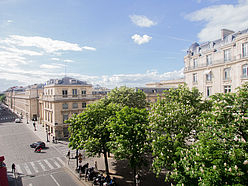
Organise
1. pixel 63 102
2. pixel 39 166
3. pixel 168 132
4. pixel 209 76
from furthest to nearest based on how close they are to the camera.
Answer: pixel 63 102 < pixel 209 76 < pixel 39 166 < pixel 168 132

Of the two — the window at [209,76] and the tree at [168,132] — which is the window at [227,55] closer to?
the window at [209,76]

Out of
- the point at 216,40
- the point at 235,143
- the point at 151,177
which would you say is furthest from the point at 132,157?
the point at 216,40

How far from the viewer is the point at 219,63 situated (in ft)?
115

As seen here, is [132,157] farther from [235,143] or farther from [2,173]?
[2,173]

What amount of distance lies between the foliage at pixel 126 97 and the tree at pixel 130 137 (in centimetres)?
1140

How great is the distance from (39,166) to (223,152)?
26.6 meters

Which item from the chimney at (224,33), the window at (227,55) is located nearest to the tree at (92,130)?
the window at (227,55)

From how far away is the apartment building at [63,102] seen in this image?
4038 centimetres

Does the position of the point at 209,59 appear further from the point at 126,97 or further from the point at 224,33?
the point at 126,97

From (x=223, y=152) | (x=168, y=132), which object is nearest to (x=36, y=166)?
(x=168, y=132)

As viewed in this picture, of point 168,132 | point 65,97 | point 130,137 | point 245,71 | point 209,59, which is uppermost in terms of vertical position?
point 209,59

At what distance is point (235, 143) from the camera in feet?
31.0

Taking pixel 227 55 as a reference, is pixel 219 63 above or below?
below

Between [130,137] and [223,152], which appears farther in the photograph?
[130,137]
